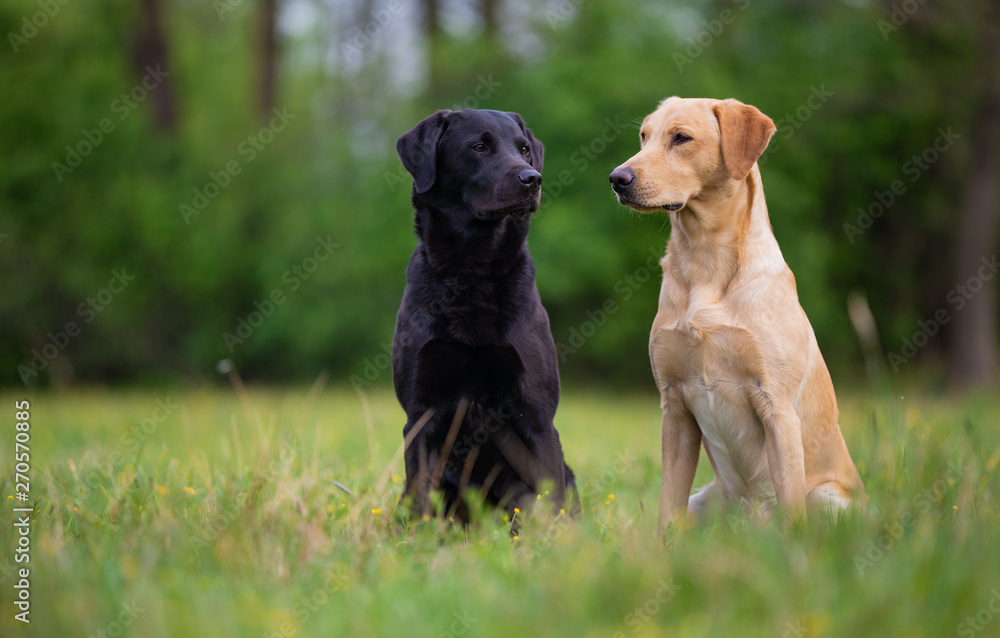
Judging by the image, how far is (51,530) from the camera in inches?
109

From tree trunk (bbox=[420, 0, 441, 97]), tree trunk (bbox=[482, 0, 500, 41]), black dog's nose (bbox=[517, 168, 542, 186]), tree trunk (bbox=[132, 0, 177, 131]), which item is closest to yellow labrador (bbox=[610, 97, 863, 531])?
black dog's nose (bbox=[517, 168, 542, 186])

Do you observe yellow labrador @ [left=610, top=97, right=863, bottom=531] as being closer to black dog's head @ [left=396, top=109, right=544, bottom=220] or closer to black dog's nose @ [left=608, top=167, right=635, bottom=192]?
black dog's nose @ [left=608, top=167, right=635, bottom=192]

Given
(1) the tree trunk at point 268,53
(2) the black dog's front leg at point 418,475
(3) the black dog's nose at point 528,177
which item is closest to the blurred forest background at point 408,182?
(1) the tree trunk at point 268,53

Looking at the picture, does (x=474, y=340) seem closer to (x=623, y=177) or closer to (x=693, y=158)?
(x=623, y=177)

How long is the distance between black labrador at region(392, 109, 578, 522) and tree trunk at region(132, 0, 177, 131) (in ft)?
34.4

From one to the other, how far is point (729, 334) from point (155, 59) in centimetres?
1227


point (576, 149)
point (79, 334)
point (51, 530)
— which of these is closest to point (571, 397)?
point (576, 149)

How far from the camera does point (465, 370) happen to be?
3.33m

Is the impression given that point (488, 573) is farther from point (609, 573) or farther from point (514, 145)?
point (514, 145)

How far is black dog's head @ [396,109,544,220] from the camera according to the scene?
346cm

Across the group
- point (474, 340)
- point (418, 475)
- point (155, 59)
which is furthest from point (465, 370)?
point (155, 59)

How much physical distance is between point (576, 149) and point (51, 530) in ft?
27.8

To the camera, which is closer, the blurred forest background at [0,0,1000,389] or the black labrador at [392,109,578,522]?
the black labrador at [392,109,578,522]

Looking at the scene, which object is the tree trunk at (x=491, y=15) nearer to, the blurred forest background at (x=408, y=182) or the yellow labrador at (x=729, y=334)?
the blurred forest background at (x=408, y=182)
